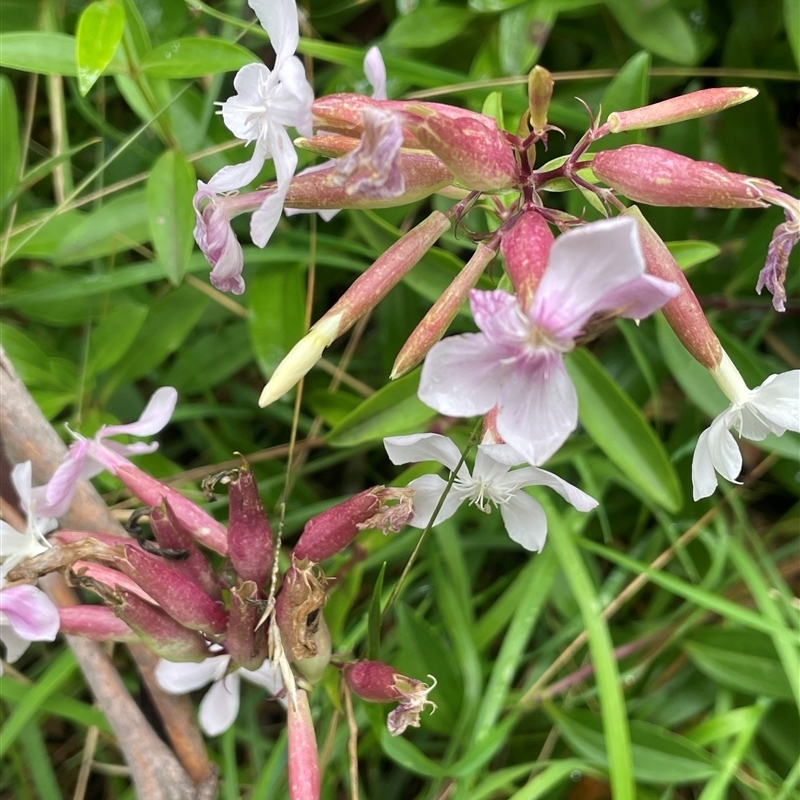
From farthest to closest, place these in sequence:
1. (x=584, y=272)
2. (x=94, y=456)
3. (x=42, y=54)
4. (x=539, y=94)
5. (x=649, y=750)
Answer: (x=649, y=750)
(x=42, y=54)
(x=94, y=456)
(x=539, y=94)
(x=584, y=272)

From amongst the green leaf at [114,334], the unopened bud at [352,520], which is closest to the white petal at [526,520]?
the unopened bud at [352,520]

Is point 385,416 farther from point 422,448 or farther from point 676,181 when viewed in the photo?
point 676,181

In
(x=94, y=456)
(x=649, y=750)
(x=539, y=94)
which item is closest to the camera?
(x=539, y=94)

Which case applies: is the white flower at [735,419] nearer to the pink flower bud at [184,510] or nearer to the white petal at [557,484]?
the white petal at [557,484]

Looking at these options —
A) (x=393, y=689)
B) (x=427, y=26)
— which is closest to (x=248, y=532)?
(x=393, y=689)

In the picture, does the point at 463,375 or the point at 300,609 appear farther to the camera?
the point at 300,609
